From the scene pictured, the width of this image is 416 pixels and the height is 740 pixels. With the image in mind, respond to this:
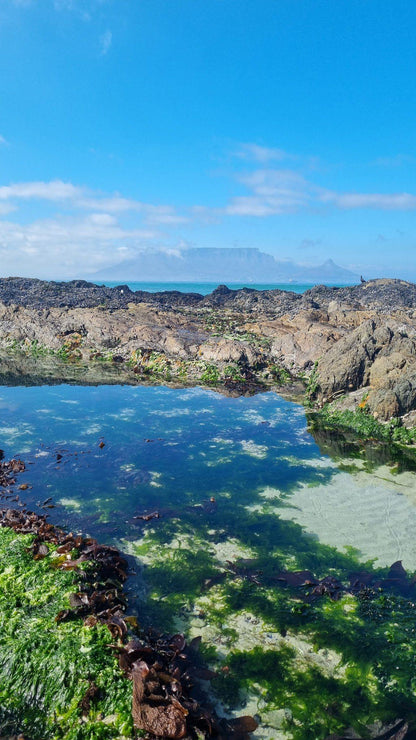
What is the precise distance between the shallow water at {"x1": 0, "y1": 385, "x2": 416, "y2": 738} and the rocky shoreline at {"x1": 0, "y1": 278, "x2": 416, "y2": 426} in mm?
3366

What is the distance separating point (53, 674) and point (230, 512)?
5126 millimetres

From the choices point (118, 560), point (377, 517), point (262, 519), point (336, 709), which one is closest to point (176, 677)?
point (336, 709)

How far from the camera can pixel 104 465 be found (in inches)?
452

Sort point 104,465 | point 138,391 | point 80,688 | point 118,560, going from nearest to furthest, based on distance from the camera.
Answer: point 80,688, point 118,560, point 104,465, point 138,391

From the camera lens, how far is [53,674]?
15.9 ft

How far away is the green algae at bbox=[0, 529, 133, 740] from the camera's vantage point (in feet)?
14.4

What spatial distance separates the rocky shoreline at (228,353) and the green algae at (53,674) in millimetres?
12843

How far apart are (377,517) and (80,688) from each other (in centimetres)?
721

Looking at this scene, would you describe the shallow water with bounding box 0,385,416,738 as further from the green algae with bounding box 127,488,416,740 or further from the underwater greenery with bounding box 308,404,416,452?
the underwater greenery with bounding box 308,404,416,452

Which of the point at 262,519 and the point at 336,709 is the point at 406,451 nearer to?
the point at 262,519

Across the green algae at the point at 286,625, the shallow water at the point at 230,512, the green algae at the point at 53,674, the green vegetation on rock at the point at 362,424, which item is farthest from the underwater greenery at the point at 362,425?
the green algae at the point at 53,674

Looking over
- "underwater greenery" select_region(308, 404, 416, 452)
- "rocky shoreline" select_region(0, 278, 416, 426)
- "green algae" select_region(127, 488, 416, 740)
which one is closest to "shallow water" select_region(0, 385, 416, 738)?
"green algae" select_region(127, 488, 416, 740)

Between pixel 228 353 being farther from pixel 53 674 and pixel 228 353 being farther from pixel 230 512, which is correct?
pixel 53 674

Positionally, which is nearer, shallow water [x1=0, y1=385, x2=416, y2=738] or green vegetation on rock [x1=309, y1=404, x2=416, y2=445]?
shallow water [x1=0, y1=385, x2=416, y2=738]
